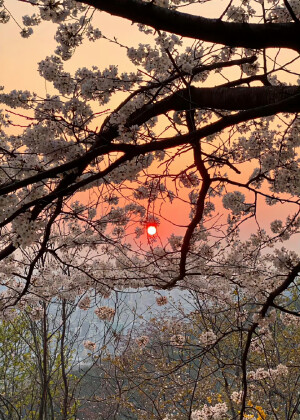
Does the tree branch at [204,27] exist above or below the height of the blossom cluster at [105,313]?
below

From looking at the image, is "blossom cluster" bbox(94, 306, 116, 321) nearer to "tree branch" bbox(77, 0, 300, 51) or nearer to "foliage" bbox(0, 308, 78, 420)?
"foliage" bbox(0, 308, 78, 420)

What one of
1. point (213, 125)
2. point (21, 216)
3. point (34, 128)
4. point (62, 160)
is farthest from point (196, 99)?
point (21, 216)

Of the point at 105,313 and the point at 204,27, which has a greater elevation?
the point at 105,313

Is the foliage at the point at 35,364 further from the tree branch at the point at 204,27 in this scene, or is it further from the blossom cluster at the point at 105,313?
the tree branch at the point at 204,27

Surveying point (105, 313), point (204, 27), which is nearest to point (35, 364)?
point (105, 313)

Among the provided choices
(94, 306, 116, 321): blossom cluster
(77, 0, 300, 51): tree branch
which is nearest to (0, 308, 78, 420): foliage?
(94, 306, 116, 321): blossom cluster

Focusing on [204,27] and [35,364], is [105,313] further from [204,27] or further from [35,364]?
[204,27]

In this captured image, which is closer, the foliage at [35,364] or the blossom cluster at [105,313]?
the foliage at [35,364]

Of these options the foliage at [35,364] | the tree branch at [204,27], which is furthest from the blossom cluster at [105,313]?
the tree branch at [204,27]

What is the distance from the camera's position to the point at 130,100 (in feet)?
8.57

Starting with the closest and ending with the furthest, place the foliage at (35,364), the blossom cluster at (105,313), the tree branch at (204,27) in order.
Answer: the tree branch at (204,27) < the foliage at (35,364) < the blossom cluster at (105,313)

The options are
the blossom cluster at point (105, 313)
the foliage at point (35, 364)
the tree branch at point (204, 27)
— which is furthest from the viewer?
the blossom cluster at point (105, 313)

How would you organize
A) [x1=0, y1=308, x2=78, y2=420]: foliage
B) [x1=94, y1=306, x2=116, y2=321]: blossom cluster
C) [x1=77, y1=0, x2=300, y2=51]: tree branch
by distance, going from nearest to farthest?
[x1=77, y1=0, x2=300, y2=51]: tree branch, [x1=0, y1=308, x2=78, y2=420]: foliage, [x1=94, y1=306, x2=116, y2=321]: blossom cluster

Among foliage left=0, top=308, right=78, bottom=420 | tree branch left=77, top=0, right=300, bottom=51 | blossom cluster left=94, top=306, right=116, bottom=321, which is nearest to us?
tree branch left=77, top=0, right=300, bottom=51
